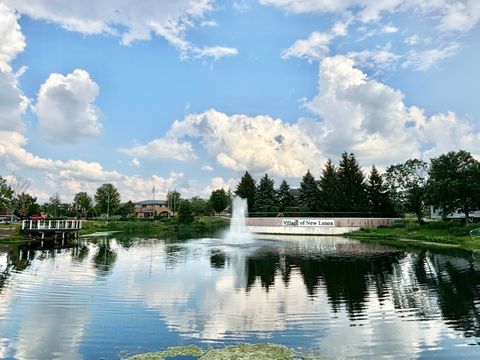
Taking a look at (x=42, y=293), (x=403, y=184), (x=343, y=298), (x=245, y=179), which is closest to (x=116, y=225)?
(x=245, y=179)

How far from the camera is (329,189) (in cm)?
8256

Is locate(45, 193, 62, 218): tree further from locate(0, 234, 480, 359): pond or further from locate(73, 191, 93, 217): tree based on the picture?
locate(0, 234, 480, 359): pond

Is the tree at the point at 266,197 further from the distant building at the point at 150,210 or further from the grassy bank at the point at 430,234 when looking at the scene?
→ the distant building at the point at 150,210

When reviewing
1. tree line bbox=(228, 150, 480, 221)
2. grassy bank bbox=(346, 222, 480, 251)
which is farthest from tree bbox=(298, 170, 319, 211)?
grassy bank bbox=(346, 222, 480, 251)

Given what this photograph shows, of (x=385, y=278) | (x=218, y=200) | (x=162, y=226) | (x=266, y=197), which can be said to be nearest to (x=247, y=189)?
(x=266, y=197)

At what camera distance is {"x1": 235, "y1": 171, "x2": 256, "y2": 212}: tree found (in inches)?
3885

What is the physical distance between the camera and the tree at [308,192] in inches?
3477

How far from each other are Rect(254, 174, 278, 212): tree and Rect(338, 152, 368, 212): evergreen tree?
16.4 meters

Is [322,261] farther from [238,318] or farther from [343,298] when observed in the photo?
[238,318]

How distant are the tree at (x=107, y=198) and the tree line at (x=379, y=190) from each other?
40636mm

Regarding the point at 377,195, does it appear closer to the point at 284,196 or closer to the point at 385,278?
the point at 284,196

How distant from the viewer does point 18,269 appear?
27.8 m

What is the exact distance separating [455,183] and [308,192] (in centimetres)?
3817

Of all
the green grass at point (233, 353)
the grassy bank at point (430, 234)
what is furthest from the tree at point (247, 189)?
the green grass at point (233, 353)
